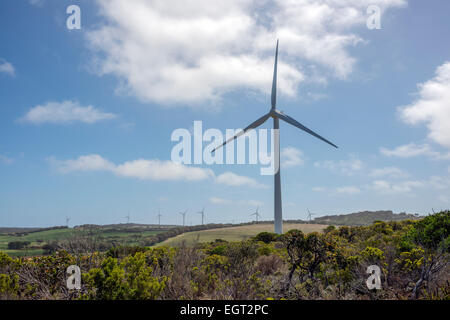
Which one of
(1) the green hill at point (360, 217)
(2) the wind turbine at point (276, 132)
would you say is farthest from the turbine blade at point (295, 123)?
(1) the green hill at point (360, 217)

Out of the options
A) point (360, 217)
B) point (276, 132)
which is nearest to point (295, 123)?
point (276, 132)

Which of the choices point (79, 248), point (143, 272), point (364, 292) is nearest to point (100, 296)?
point (143, 272)

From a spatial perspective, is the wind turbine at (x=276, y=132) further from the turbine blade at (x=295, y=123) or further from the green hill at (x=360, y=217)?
the green hill at (x=360, y=217)

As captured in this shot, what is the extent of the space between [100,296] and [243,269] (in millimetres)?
4759

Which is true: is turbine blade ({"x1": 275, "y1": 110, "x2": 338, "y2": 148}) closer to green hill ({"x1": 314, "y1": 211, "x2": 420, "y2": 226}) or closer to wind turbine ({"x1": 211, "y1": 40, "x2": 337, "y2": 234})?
wind turbine ({"x1": 211, "y1": 40, "x2": 337, "y2": 234})

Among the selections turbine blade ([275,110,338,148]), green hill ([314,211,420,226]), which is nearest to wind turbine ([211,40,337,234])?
turbine blade ([275,110,338,148])

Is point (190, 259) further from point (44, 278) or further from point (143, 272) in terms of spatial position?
point (44, 278)

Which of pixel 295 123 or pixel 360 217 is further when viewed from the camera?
pixel 360 217

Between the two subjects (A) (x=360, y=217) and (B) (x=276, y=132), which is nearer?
(B) (x=276, y=132)

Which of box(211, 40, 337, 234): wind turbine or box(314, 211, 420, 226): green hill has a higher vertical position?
box(211, 40, 337, 234): wind turbine

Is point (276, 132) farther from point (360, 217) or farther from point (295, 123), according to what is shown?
point (360, 217)

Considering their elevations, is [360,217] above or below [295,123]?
below

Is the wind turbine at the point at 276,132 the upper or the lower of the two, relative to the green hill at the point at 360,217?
upper
